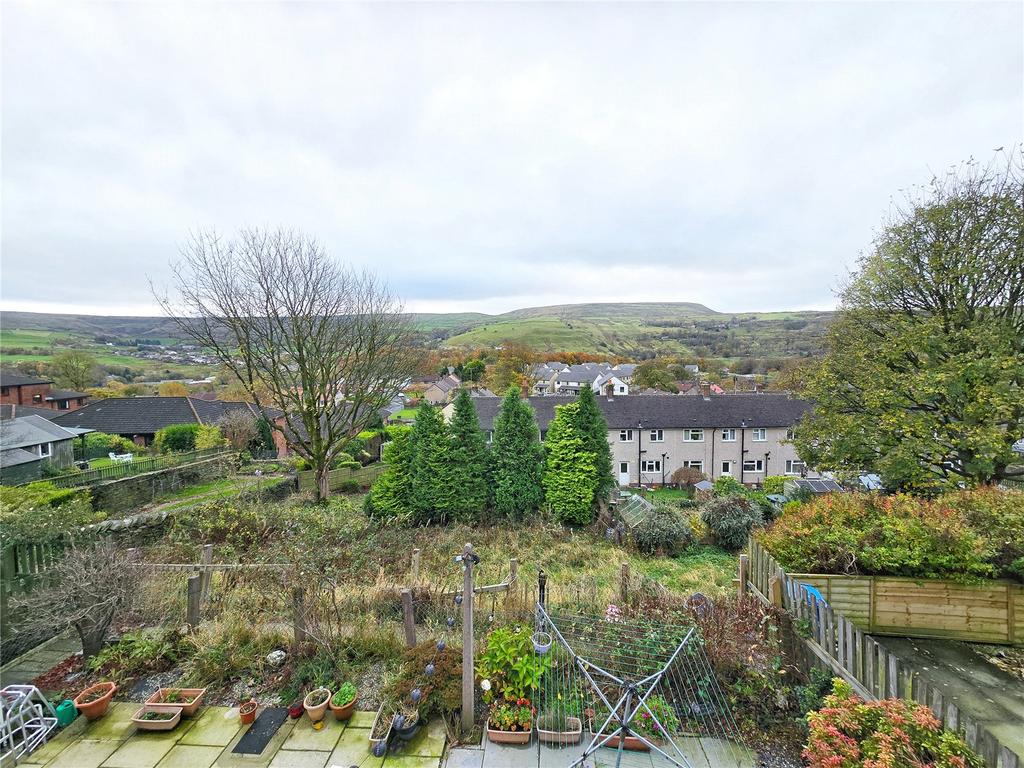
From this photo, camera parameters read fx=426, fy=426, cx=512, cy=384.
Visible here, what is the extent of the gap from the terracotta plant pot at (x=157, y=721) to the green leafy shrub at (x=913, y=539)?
8069 millimetres

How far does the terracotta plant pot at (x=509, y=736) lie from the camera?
13.8 feet

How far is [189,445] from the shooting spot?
869 inches

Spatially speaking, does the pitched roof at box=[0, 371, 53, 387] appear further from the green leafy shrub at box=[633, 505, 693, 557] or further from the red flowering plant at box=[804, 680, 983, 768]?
the red flowering plant at box=[804, 680, 983, 768]

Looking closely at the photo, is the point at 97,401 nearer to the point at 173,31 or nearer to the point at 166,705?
the point at 173,31

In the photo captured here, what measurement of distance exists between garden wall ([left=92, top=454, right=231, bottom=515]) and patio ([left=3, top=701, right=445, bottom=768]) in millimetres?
12143

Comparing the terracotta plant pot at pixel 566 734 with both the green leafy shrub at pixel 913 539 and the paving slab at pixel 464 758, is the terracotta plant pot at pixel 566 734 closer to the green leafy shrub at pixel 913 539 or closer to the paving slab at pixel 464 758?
the paving slab at pixel 464 758

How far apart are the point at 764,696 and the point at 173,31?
13053mm

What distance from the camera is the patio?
4059 mm

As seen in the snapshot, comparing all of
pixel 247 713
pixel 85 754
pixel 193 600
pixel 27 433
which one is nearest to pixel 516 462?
pixel 193 600

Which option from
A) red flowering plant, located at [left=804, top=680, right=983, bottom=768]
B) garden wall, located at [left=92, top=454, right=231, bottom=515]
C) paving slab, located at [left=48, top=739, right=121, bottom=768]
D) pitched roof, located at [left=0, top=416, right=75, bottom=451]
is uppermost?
pitched roof, located at [left=0, top=416, right=75, bottom=451]

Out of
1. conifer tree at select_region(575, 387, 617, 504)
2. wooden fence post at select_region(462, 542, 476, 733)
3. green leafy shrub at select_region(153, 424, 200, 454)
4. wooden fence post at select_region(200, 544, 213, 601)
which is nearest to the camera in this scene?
wooden fence post at select_region(462, 542, 476, 733)

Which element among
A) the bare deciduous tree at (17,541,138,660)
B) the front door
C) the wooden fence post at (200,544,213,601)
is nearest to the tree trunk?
the wooden fence post at (200,544,213,601)

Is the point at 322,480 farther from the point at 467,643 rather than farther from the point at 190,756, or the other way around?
the point at 467,643

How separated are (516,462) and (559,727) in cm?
1104
